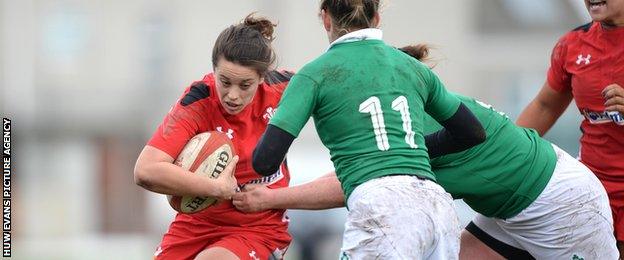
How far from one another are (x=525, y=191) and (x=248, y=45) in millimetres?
1387

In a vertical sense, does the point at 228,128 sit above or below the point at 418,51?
below

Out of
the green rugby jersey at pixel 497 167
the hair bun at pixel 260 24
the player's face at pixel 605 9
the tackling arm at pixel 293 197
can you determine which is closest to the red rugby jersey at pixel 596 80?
the player's face at pixel 605 9

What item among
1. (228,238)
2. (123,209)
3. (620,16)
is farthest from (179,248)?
(123,209)

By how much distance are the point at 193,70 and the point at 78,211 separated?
7.05 ft

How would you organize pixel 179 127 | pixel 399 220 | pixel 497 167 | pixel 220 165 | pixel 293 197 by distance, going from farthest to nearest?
pixel 293 197 → pixel 179 127 → pixel 220 165 → pixel 497 167 → pixel 399 220

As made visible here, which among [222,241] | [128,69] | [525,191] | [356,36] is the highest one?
[356,36]

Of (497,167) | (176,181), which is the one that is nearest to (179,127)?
(176,181)

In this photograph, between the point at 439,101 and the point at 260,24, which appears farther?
the point at 260,24

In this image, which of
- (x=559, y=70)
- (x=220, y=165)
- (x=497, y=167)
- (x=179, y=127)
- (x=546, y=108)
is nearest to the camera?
(x=497, y=167)

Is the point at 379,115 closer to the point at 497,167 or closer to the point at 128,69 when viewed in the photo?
the point at 497,167

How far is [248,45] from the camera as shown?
519 cm

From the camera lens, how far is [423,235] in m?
4.40

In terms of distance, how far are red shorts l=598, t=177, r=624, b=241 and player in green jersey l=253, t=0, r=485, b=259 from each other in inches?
58.3

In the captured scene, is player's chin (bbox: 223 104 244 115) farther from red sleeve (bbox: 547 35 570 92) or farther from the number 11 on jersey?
red sleeve (bbox: 547 35 570 92)
